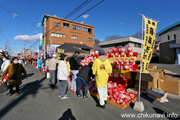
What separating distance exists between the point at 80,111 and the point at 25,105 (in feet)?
6.96

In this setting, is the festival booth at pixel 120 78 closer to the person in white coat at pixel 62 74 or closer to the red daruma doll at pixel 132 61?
the red daruma doll at pixel 132 61

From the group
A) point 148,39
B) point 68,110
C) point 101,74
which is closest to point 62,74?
point 68,110

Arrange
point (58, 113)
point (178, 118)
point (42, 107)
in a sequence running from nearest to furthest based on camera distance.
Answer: point (178, 118), point (58, 113), point (42, 107)

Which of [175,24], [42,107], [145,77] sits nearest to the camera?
[42,107]

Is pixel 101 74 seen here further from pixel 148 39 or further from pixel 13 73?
pixel 13 73

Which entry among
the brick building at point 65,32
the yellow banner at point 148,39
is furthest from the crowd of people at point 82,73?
the brick building at point 65,32

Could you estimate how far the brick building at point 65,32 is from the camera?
29211mm

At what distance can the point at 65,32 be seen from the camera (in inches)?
1259

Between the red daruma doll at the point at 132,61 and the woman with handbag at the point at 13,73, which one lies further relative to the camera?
the red daruma doll at the point at 132,61

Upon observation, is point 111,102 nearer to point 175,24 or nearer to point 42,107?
point 42,107

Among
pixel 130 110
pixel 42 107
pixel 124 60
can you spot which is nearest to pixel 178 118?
pixel 130 110

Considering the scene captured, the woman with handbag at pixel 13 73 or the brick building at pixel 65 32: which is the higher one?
the brick building at pixel 65 32

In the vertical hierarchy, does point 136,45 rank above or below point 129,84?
above

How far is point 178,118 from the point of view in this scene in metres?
2.88
